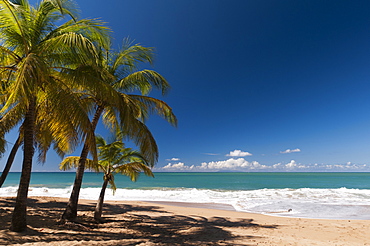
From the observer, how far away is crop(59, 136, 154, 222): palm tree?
9109mm

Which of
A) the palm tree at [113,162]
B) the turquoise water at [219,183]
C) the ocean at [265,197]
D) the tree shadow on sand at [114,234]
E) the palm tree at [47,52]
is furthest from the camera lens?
the turquoise water at [219,183]

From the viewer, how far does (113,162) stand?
9.27m

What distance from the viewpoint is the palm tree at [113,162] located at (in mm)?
9109

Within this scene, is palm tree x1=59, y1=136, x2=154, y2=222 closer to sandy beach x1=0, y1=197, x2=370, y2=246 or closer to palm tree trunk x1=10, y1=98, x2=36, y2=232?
sandy beach x1=0, y1=197, x2=370, y2=246

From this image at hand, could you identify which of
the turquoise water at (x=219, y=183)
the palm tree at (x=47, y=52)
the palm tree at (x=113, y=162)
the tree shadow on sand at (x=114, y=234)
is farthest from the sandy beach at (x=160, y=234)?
the turquoise water at (x=219, y=183)

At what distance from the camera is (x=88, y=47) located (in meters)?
5.16

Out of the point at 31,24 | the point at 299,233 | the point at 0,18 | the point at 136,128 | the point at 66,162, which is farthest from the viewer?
the point at 66,162

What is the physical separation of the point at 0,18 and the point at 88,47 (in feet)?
7.29

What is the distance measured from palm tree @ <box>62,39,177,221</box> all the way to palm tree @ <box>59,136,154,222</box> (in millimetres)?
1072

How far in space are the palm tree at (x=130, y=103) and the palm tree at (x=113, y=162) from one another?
3.52 feet

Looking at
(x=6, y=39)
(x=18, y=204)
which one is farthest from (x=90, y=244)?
(x=6, y=39)

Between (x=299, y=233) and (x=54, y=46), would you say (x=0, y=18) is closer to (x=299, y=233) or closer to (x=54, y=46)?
(x=54, y=46)

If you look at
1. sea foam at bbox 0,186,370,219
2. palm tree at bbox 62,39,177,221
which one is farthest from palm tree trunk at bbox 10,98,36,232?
sea foam at bbox 0,186,370,219

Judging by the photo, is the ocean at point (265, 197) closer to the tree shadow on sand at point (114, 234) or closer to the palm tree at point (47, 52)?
the tree shadow on sand at point (114, 234)
